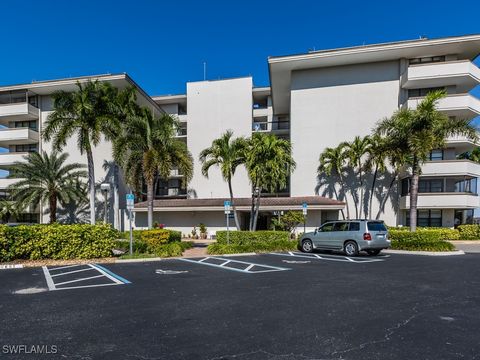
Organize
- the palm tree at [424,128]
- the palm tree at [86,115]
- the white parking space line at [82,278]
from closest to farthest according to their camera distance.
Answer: the white parking space line at [82,278] < the palm tree at [424,128] < the palm tree at [86,115]

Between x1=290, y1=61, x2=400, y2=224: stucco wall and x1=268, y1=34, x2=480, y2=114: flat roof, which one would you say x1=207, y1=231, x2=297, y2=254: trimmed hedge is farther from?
x1=268, y1=34, x2=480, y2=114: flat roof

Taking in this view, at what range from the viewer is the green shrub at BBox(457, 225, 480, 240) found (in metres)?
24.0

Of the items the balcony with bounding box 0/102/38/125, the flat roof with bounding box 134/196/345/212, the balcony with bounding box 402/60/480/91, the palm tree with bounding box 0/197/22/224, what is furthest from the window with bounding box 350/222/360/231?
the balcony with bounding box 0/102/38/125

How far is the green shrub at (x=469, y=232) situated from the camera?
24.0 meters

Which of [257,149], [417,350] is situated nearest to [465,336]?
[417,350]

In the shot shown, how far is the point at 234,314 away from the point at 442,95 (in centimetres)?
1968

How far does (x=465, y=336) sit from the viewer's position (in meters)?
4.96

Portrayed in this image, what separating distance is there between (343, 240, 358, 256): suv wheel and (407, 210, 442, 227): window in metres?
13.8

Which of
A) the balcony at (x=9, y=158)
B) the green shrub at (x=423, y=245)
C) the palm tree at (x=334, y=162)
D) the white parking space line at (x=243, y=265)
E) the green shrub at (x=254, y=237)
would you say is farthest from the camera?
the balcony at (x=9, y=158)

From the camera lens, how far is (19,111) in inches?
1171

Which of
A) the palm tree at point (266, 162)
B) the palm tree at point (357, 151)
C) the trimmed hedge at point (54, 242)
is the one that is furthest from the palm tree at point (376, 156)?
the trimmed hedge at point (54, 242)

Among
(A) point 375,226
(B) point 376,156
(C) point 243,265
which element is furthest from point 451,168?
(C) point 243,265

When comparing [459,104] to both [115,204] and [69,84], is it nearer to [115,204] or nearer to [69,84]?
[115,204]

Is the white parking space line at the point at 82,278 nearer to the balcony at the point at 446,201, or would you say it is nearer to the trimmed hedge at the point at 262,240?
the trimmed hedge at the point at 262,240
